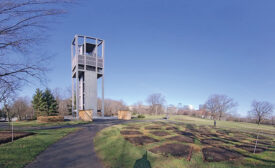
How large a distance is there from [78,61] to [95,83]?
592 centimetres

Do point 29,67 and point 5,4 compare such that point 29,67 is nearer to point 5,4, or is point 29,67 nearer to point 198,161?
point 5,4

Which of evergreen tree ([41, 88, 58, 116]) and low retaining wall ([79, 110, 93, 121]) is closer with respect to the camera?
low retaining wall ([79, 110, 93, 121])

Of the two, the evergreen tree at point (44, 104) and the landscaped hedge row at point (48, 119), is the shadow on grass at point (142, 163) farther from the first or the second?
the evergreen tree at point (44, 104)

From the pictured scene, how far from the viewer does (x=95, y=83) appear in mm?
28344

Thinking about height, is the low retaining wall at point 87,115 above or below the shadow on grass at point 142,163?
below

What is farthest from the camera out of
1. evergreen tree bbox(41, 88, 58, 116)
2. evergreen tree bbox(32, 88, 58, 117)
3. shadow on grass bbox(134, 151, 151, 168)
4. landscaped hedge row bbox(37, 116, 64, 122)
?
evergreen tree bbox(41, 88, 58, 116)

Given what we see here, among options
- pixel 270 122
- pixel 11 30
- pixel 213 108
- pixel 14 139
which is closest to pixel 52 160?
pixel 14 139

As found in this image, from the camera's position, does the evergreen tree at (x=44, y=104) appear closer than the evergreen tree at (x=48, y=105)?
Yes

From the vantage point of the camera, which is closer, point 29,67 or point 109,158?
point 109,158

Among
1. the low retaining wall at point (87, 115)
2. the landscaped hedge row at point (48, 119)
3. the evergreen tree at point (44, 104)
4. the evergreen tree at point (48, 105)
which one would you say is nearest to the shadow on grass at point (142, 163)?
the low retaining wall at point (87, 115)

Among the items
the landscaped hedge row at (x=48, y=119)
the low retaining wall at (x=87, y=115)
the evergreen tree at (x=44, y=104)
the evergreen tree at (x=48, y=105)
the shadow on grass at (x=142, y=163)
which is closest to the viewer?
the shadow on grass at (x=142, y=163)

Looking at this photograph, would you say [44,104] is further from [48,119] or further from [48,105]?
[48,119]

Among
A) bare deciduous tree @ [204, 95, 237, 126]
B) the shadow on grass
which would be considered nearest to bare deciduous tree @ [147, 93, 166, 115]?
bare deciduous tree @ [204, 95, 237, 126]

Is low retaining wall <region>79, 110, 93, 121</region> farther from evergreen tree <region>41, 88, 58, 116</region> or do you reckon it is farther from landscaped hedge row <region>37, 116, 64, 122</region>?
evergreen tree <region>41, 88, 58, 116</region>
